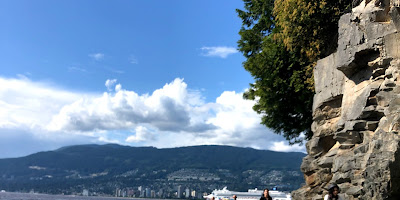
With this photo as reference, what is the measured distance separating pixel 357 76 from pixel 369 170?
5.71 m

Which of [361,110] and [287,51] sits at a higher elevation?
[287,51]

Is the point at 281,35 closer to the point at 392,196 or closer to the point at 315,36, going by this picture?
the point at 315,36

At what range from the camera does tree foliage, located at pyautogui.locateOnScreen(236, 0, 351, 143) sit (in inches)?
963

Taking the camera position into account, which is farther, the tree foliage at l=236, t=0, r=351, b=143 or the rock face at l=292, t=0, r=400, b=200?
the tree foliage at l=236, t=0, r=351, b=143

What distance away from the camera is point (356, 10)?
64.1 ft

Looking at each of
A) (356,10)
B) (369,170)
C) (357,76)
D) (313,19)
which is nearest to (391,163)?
(369,170)

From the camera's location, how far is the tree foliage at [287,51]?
2445 centimetres

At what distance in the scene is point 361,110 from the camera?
58.4 ft

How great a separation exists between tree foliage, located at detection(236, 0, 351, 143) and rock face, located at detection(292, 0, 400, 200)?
360 centimetres

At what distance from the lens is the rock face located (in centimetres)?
1495

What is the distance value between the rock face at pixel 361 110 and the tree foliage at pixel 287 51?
3602 mm

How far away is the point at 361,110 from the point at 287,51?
38.9 ft

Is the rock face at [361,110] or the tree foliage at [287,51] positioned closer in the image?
the rock face at [361,110]

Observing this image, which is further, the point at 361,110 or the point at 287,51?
the point at 287,51
